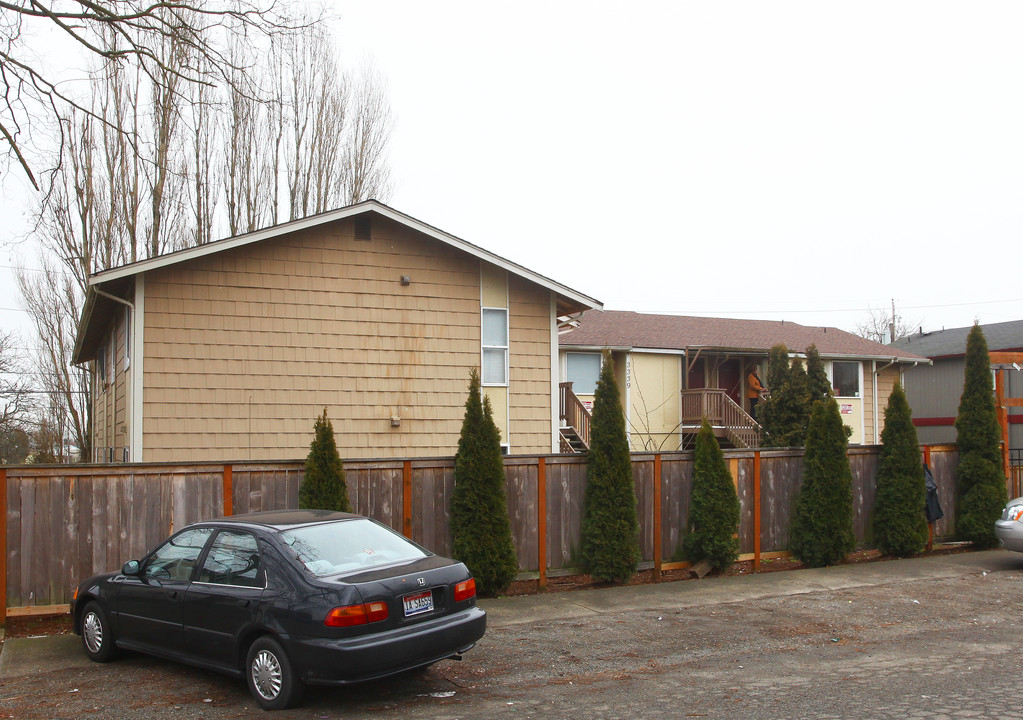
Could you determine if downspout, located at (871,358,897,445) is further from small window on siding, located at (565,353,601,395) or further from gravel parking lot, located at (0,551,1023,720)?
gravel parking lot, located at (0,551,1023,720)

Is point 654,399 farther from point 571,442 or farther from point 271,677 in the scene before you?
point 271,677

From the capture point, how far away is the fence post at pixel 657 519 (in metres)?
11.6

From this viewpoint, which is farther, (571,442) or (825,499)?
(571,442)

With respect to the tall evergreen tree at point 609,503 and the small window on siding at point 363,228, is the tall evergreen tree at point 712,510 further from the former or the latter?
the small window on siding at point 363,228

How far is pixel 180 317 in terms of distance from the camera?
13.7 meters

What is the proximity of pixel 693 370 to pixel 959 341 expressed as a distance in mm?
13500

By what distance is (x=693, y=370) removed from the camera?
26609mm

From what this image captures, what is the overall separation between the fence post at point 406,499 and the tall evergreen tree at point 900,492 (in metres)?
7.23

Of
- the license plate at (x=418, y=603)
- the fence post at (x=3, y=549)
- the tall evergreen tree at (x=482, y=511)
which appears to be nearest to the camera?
the license plate at (x=418, y=603)

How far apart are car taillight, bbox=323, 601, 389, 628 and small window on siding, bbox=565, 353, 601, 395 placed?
1768 centimetres

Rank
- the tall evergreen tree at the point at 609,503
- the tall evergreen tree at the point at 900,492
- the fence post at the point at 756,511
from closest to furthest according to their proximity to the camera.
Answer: the tall evergreen tree at the point at 609,503 → the fence post at the point at 756,511 → the tall evergreen tree at the point at 900,492

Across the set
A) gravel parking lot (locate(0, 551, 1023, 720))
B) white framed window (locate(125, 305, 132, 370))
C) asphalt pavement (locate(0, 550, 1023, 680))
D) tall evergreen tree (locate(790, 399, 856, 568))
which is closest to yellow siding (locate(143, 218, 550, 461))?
white framed window (locate(125, 305, 132, 370))

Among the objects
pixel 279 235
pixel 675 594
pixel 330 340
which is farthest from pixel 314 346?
pixel 675 594

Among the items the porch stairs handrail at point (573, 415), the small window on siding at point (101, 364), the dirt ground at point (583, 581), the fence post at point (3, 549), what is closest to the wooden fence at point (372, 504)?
the fence post at point (3, 549)
